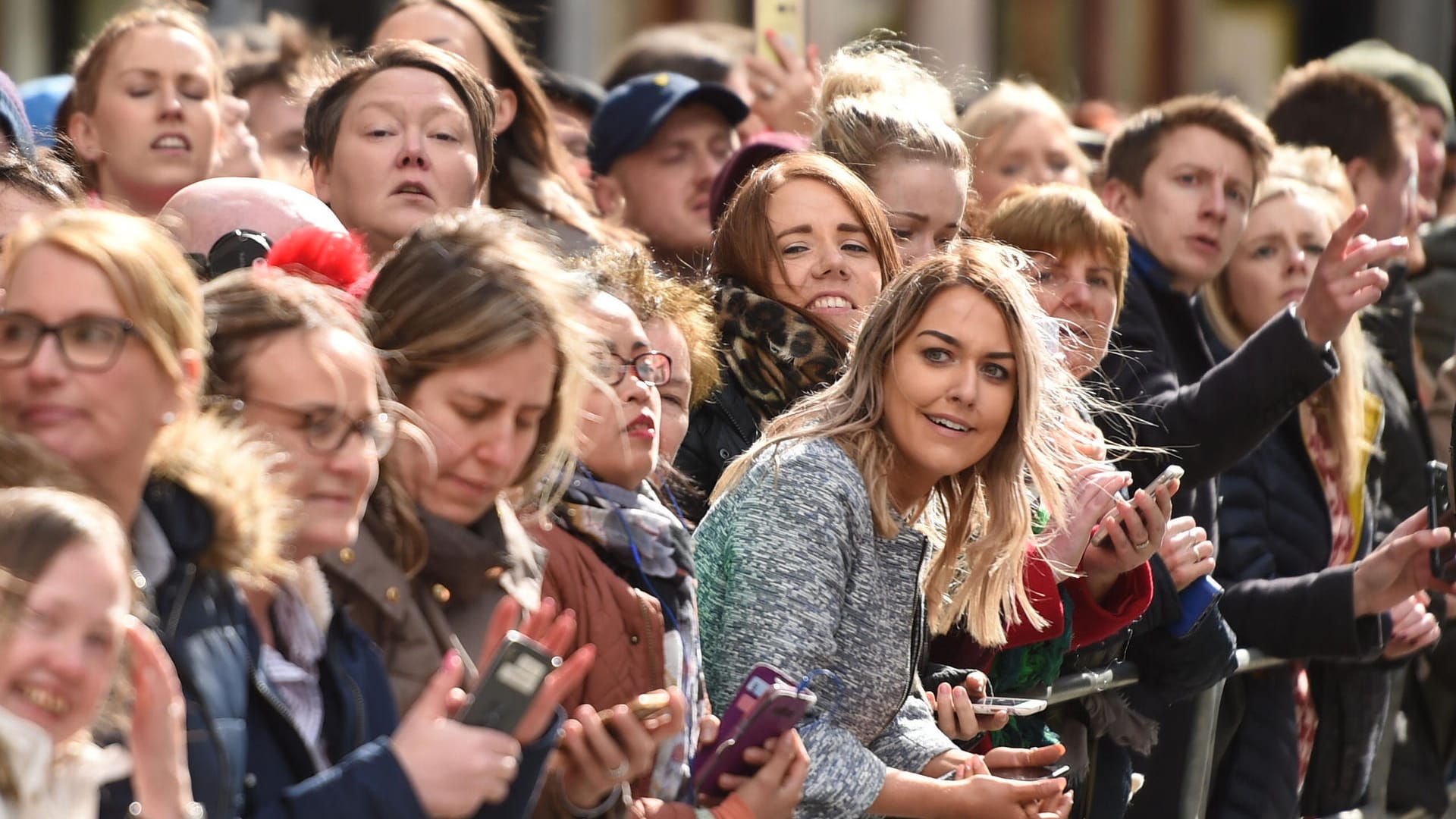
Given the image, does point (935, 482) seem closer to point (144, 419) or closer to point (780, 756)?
point (780, 756)

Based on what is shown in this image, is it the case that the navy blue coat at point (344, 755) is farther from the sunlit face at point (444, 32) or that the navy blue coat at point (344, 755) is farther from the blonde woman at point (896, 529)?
the sunlit face at point (444, 32)

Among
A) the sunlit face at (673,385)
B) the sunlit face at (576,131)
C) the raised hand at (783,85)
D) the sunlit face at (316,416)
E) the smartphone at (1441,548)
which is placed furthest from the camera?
the raised hand at (783,85)

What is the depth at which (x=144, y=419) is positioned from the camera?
8.71ft

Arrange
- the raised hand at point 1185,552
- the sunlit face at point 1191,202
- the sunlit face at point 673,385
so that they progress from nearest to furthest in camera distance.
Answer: the sunlit face at point 673,385 → the raised hand at point 1185,552 → the sunlit face at point 1191,202

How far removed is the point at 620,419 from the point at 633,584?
0.95 ft

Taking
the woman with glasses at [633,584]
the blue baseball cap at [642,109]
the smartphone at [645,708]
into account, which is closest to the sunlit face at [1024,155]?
the blue baseball cap at [642,109]

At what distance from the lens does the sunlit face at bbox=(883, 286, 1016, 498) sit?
4.03 m

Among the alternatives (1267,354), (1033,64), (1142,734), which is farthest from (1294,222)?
(1033,64)

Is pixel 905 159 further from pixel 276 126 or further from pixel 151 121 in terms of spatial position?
pixel 276 126

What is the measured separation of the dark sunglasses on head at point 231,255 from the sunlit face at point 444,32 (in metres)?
2.10

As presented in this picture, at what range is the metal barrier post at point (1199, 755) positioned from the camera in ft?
17.3

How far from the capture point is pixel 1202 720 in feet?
17.4

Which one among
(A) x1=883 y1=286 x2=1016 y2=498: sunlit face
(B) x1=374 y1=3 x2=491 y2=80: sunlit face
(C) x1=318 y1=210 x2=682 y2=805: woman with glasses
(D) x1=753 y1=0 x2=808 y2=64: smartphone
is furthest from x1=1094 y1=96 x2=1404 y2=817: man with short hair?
(C) x1=318 y1=210 x2=682 y2=805: woman with glasses

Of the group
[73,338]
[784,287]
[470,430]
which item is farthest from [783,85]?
[73,338]
